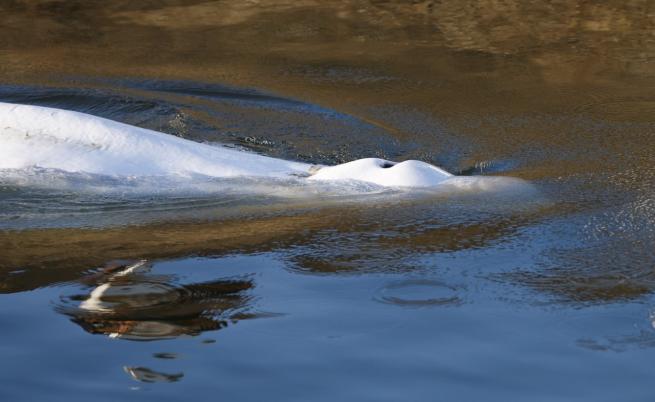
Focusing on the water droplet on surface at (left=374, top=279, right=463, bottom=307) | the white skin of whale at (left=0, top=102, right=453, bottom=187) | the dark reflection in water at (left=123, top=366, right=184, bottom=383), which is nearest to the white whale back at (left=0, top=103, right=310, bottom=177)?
the white skin of whale at (left=0, top=102, right=453, bottom=187)

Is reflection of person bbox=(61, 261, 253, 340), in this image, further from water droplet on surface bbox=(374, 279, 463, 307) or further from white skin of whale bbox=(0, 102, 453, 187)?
white skin of whale bbox=(0, 102, 453, 187)

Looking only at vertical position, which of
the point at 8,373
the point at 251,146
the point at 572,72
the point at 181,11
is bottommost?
the point at 8,373

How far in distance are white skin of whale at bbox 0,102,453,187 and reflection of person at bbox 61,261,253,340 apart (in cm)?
115

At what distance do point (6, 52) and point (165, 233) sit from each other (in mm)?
3634

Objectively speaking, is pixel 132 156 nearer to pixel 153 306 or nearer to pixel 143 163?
pixel 143 163

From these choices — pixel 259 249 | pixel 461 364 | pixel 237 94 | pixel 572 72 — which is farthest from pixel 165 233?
pixel 572 72

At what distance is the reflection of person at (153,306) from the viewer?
9.37ft

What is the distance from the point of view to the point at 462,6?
7.69 metres

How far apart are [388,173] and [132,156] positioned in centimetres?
109

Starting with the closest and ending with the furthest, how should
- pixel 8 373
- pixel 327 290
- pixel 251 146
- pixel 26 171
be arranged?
pixel 8 373 < pixel 327 290 < pixel 26 171 < pixel 251 146

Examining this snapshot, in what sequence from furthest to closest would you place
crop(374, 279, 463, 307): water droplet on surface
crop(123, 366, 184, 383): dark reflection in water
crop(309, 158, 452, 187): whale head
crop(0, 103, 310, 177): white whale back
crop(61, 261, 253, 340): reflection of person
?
crop(0, 103, 310, 177): white whale back, crop(309, 158, 452, 187): whale head, crop(374, 279, 463, 307): water droplet on surface, crop(61, 261, 253, 340): reflection of person, crop(123, 366, 184, 383): dark reflection in water

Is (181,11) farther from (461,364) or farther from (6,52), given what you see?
(461,364)

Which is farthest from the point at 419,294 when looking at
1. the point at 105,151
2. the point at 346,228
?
the point at 105,151

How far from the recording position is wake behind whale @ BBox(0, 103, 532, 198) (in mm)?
4238
